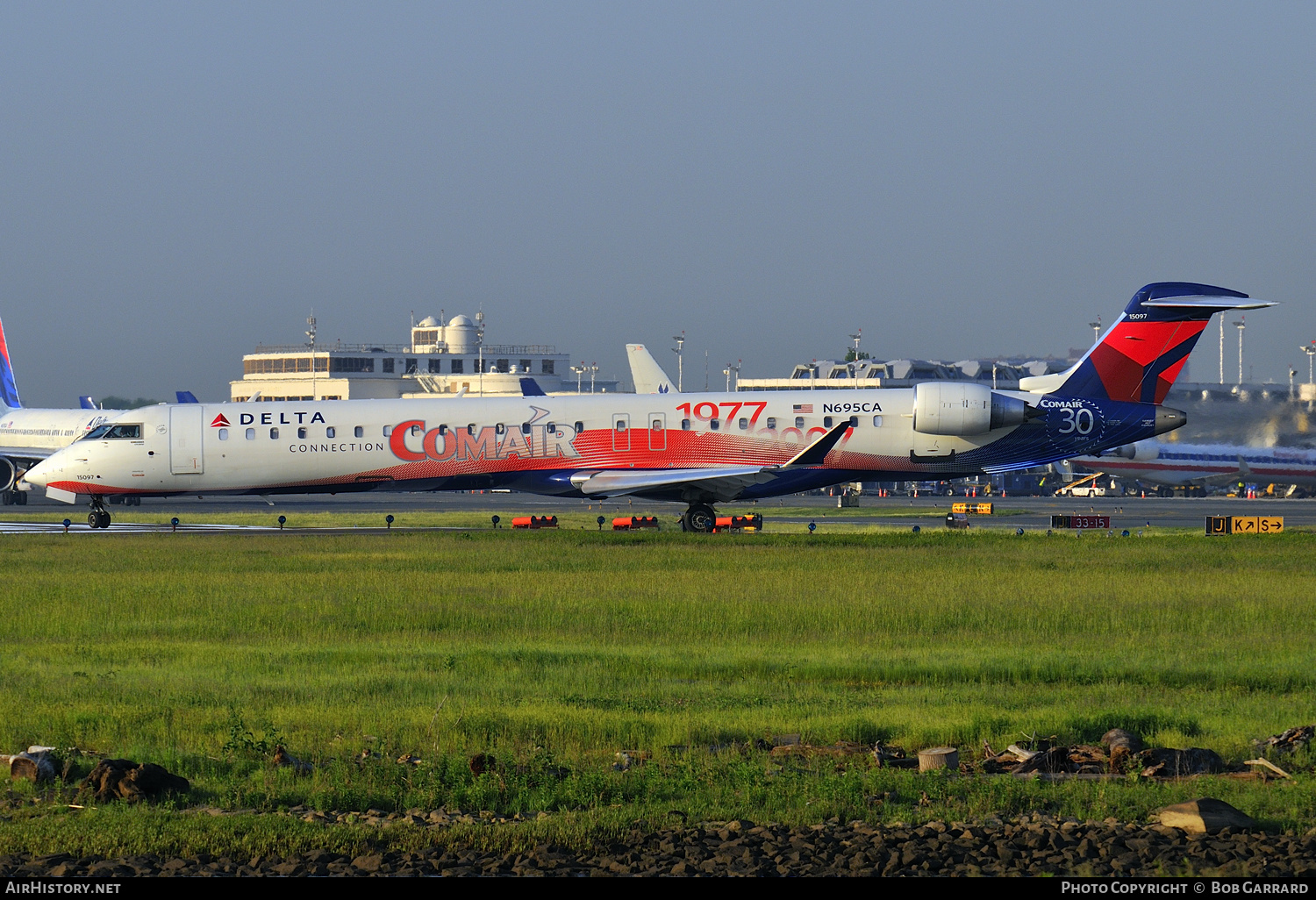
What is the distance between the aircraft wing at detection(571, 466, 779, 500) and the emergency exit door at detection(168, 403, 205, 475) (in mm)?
10137

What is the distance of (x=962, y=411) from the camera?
35.9 meters

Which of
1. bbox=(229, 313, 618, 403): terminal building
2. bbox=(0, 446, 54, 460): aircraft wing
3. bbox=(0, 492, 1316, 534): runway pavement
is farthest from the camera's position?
bbox=(229, 313, 618, 403): terminal building

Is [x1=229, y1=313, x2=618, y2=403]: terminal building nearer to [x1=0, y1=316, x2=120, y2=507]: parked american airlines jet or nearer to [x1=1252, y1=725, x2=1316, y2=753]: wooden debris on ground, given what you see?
[x1=0, y1=316, x2=120, y2=507]: parked american airlines jet

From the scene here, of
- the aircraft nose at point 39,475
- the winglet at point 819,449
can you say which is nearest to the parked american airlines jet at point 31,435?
the aircraft nose at point 39,475

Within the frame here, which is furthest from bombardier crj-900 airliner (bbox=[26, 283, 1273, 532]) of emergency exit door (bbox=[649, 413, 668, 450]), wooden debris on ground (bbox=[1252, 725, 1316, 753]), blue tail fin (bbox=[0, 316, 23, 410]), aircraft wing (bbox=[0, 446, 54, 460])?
blue tail fin (bbox=[0, 316, 23, 410])

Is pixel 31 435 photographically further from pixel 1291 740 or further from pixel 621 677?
pixel 1291 740

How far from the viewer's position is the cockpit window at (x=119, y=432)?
38.1m

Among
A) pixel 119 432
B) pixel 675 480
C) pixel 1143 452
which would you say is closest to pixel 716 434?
pixel 675 480

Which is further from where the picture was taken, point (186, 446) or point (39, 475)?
point (39, 475)

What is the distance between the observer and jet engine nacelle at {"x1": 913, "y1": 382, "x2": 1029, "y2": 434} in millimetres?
35969

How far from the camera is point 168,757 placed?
1129 cm

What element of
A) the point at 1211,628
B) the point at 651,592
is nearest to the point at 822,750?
the point at 1211,628

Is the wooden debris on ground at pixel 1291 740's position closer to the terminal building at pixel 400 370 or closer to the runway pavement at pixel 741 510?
the runway pavement at pixel 741 510

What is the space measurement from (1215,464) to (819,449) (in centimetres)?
5412
